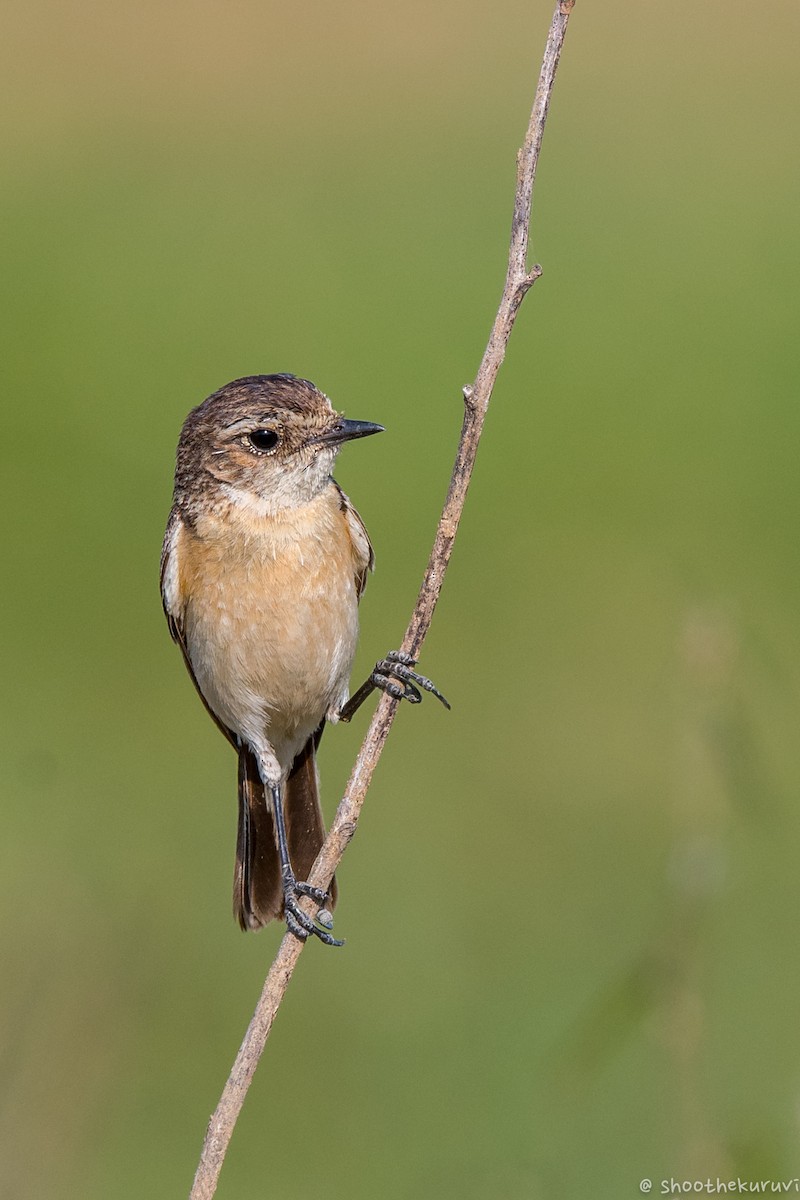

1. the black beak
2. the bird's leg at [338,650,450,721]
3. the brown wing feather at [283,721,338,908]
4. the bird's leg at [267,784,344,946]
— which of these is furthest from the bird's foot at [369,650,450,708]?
the brown wing feather at [283,721,338,908]

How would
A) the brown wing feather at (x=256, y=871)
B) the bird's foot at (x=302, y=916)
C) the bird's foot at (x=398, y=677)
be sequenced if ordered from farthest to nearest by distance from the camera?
the brown wing feather at (x=256, y=871) → the bird's foot at (x=302, y=916) → the bird's foot at (x=398, y=677)

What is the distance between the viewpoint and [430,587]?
4078 mm

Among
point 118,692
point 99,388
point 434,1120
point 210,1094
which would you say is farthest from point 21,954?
point 99,388

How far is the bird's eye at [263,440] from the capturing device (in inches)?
220

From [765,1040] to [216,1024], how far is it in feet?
8.08

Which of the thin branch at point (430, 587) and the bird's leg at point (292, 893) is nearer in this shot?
the thin branch at point (430, 587)

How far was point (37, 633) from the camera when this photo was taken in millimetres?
10953

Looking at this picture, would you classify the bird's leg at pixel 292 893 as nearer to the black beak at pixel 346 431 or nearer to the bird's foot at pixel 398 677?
the bird's foot at pixel 398 677

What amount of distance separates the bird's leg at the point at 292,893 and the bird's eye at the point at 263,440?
143 centimetres

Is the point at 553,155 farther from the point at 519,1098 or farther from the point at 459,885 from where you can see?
the point at 519,1098

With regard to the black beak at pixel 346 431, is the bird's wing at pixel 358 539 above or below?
below

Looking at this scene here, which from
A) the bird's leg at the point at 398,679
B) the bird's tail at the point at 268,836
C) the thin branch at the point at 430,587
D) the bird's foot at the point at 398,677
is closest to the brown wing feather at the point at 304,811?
the bird's tail at the point at 268,836

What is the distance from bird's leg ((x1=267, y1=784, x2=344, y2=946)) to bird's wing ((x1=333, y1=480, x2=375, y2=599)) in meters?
0.92

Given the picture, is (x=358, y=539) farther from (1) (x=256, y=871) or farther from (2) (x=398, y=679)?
(1) (x=256, y=871)
